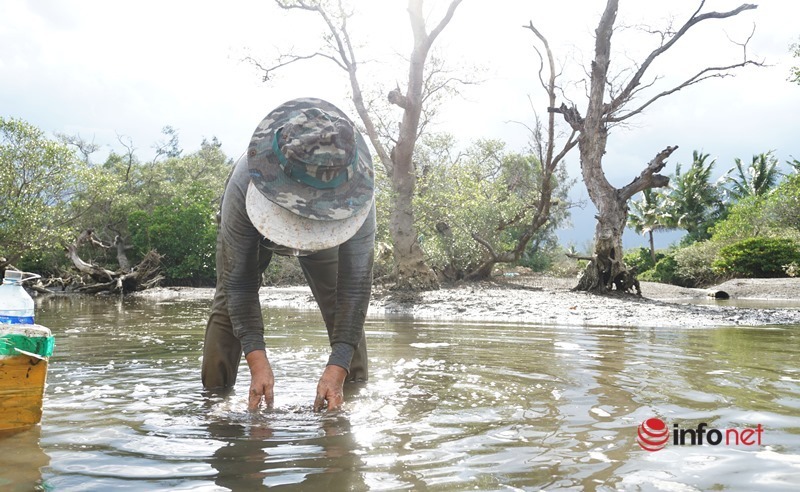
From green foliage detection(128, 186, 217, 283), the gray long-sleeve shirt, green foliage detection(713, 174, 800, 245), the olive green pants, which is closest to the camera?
the gray long-sleeve shirt

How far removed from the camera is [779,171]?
45.6 meters

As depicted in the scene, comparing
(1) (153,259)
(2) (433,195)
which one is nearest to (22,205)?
(1) (153,259)

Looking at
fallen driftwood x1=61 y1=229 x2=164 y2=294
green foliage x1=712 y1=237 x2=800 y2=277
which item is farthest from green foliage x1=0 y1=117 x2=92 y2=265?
green foliage x1=712 y1=237 x2=800 y2=277

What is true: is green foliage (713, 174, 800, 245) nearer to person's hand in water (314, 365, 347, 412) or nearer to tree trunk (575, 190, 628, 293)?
tree trunk (575, 190, 628, 293)

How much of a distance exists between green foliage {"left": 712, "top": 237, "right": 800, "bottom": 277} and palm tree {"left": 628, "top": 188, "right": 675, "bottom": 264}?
19.5m

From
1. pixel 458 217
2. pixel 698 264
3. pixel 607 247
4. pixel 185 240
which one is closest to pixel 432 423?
pixel 607 247

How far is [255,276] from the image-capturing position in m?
3.62

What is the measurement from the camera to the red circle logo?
2.73m

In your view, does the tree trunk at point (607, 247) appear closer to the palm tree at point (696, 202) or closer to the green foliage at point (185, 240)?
the green foliage at point (185, 240)

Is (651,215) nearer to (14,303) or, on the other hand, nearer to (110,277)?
(110,277)

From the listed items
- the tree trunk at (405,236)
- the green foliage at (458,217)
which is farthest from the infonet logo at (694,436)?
the green foliage at (458,217)

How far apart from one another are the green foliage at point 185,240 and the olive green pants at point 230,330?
2457 cm

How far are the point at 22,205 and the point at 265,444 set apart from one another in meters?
23.5

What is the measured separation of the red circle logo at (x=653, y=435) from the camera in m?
2.73
